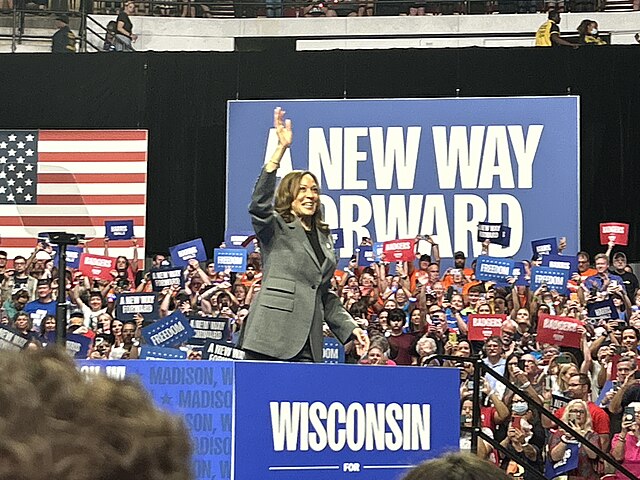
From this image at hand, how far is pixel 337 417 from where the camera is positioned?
445 centimetres

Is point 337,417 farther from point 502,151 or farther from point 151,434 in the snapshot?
point 502,151

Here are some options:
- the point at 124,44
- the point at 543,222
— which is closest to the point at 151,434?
the point at 543,222

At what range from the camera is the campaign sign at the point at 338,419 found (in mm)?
4202

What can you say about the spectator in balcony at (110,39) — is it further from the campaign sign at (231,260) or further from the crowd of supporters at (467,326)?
the campaign sign at (231,260)

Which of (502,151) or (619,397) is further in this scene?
(502,151)

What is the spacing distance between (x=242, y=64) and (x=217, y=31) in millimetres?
2826

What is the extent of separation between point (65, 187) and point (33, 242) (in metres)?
0.73

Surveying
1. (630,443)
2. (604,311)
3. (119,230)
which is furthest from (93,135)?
(630,443)

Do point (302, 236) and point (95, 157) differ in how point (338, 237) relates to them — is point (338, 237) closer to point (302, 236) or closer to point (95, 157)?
point (95, 157)

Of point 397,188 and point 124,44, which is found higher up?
point 124,44

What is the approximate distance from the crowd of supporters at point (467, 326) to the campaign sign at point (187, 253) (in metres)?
0.09

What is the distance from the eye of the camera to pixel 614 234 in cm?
1195

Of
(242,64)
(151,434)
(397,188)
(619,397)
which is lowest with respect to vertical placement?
(619,397)

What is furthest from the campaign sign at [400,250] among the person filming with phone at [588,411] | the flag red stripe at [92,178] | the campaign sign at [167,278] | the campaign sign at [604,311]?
the flag red stripe at [92,178]
